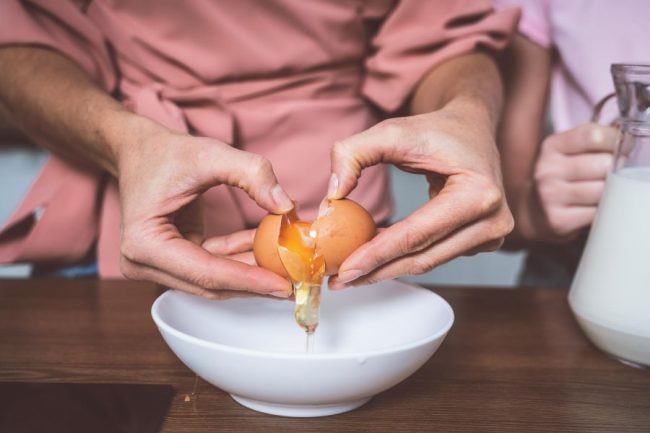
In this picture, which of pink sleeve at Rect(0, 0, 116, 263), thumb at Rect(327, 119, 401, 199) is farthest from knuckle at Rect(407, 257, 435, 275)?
pink sleeve at Rect(0, 0, 116, 263)

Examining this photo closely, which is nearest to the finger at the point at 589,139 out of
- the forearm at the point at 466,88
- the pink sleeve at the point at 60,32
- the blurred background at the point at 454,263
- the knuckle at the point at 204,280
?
the forearm at the point at 466,88

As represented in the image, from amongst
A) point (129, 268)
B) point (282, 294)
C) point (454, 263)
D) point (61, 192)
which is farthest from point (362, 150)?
point (454, 263)

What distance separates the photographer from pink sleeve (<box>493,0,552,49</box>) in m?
1.18

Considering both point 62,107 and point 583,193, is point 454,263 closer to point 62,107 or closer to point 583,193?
point 583,193

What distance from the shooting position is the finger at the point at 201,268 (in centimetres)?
65

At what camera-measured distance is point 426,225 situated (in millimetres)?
666

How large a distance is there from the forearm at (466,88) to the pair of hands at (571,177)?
127 millimetres

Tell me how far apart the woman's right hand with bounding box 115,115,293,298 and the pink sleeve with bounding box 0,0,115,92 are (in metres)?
0.37

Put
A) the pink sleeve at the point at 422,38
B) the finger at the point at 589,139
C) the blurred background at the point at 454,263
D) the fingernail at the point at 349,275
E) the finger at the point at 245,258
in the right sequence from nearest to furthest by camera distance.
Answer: the fingernail at the point at 349,275 < the finger at the point at 245,258 < the finger at the point at 589,139 < the pink sleeve at the point at 422,38 < the blurred background at the point at 454,263

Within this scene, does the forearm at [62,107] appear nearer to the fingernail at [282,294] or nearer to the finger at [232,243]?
the finger at [232,243]

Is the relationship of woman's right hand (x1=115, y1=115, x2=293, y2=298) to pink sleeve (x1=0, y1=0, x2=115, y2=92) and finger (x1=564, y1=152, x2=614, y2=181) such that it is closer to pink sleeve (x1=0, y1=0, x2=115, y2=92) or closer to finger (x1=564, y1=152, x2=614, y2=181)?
pink sleeve (x1=0, y1=0, x2=115, y2=92)

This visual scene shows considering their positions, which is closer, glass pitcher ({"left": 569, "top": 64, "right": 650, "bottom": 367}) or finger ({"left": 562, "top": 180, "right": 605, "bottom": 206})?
glass pitcher ({"left": 569, "top": 64, "right": 650, "bottom": 367})

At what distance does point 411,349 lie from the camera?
1.90 feet

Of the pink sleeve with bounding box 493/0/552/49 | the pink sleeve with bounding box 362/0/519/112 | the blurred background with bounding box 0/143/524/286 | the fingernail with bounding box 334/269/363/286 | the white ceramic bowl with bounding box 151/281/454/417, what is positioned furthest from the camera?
the blurred background with bounding box 0/143/524/286
